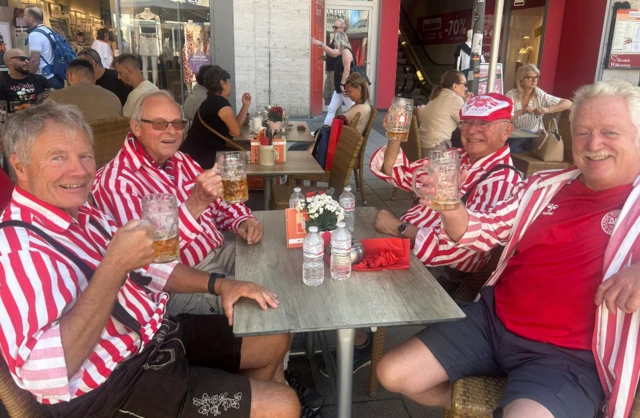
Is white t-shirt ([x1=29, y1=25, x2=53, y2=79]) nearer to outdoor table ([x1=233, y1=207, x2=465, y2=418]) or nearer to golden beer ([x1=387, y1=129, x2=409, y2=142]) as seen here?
golden beer ([x1=387, y1=129, x2=409, y2=142])

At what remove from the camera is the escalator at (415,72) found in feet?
48.9

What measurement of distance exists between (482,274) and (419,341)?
0.62 metres

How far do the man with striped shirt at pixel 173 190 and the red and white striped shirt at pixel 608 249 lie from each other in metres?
1.02

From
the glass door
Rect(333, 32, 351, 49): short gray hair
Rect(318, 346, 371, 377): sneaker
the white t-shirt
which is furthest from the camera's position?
the glass door

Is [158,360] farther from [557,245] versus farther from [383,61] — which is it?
[383,61]

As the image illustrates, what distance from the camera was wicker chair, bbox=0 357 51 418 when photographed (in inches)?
48.6

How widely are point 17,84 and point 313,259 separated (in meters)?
5.49

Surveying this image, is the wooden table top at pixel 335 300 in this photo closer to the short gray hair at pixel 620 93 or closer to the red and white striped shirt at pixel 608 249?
the red and white striped shirt at pixel 608 249

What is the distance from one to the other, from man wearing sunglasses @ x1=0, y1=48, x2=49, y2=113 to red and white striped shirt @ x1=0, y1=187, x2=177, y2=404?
492cm

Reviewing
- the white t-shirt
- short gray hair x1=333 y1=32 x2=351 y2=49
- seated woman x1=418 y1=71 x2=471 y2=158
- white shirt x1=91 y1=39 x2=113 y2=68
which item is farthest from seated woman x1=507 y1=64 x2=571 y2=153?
white shirt x1=91 y1=39 x2=113 y2=68

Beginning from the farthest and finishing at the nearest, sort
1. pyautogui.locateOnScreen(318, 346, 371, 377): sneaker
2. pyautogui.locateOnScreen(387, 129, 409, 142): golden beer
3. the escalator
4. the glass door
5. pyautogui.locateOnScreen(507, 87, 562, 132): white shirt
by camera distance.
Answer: the escalator, the glass door, pyautogui.locateOnScreen(507, 87, 562, 132): white shirt, pyautogui.locateOnScreen(318, 346, 371, 377): sneaker, pyautogui.locateOnScreen(387, 129, 409, 142): golden beer

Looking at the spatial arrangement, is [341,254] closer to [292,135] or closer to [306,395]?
[306,395]

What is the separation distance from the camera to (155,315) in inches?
65.6

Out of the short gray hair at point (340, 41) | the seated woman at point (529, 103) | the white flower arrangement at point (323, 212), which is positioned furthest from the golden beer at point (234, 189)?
the short gray hair at point (340, 41)
